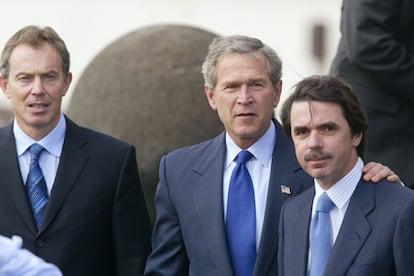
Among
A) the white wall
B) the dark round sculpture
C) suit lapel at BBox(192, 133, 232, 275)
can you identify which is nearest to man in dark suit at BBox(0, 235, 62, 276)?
suit lapel at BBox(192, 133, 232, 275)

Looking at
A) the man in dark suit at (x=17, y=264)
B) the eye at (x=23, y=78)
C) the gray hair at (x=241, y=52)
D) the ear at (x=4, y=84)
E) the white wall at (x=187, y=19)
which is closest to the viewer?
the man in dark suit at (x=17, y=264)

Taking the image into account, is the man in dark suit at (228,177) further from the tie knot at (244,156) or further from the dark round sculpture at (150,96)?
the dark round sculpture at (150,96)

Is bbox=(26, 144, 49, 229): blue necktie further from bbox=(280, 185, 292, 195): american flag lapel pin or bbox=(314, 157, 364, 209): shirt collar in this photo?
bbox=(314, 157, 364, 209): shirt collar

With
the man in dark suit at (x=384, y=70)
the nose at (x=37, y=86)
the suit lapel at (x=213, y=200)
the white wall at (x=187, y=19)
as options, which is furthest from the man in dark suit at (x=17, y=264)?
the white wall at (x=187, y=19)

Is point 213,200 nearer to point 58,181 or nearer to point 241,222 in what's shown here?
point 241,222

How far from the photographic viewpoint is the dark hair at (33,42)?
793cm

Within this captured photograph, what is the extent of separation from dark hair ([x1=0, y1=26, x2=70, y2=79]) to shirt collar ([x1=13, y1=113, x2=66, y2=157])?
0.29 metres

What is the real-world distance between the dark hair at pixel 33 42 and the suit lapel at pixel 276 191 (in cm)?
126

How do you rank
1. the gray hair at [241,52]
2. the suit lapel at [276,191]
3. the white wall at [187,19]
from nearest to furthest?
1. the suit lapel at [276,191]
2. the gray hair at [241,52]
3. the white wall at [187,19]

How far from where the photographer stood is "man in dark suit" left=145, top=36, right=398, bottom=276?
7.48 metres

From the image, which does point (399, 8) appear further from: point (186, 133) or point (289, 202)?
point (186, 133)

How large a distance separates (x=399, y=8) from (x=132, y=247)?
6.96 feet

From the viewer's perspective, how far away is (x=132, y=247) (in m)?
7.96

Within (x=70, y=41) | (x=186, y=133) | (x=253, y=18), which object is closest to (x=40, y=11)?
(x=70, y=41)
